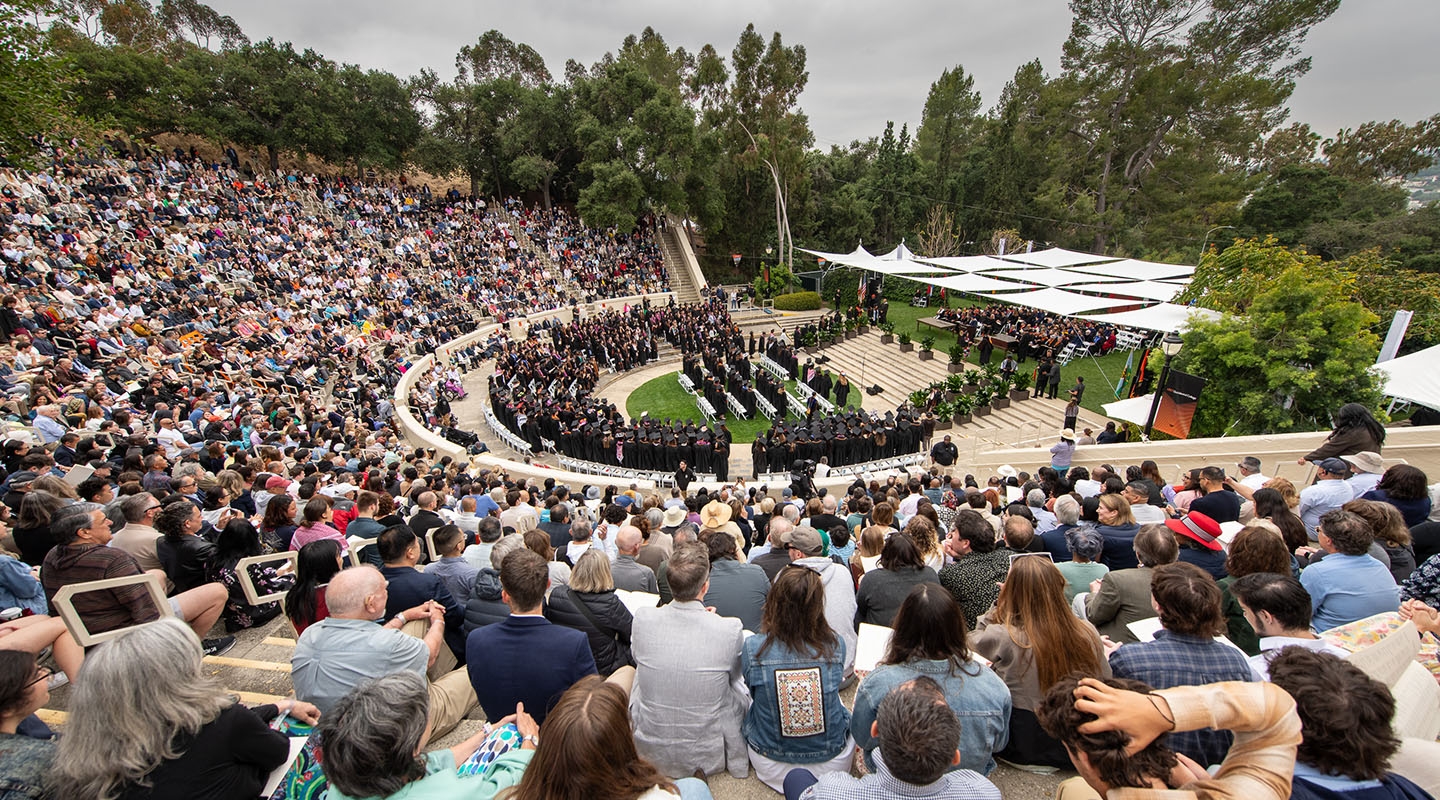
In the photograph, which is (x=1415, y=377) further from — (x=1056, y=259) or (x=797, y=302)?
(x=797, y=302)

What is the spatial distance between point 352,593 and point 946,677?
8.80ft

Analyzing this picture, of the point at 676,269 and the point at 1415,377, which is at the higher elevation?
the point at 676,269

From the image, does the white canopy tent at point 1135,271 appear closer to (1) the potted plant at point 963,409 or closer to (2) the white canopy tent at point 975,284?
(2) the white canopy tent at point 975,284

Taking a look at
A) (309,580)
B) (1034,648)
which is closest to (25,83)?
(309,580)

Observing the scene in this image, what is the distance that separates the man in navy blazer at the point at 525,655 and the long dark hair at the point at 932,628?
142cm

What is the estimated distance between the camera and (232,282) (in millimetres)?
18125

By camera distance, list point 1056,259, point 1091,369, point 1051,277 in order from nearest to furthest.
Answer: point 1091,369, point 1051,277, point 1056,259

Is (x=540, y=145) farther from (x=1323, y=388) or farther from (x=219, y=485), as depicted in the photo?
(x=1323, y=388)

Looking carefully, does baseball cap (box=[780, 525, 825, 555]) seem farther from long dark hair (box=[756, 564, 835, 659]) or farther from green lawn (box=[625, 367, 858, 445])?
green lawn (box=[625, 367, 858, 445])

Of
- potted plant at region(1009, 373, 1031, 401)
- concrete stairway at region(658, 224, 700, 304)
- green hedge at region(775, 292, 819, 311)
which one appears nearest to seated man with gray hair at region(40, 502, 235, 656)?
potted plant at region(1009, 373, 1031, 401)

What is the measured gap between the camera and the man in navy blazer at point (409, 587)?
3538 millimetres

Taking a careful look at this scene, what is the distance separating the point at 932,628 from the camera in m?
2.35

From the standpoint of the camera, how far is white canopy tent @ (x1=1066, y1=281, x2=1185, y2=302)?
18781 mm

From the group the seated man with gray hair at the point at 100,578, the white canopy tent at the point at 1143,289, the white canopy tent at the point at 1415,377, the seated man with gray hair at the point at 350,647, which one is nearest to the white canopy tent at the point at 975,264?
the white canopy tent at the point at 1143,289
